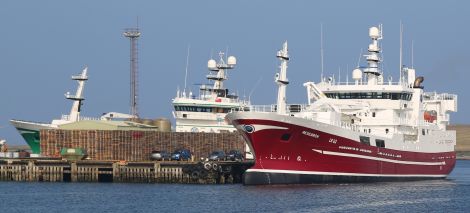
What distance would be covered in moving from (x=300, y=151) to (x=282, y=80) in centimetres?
496

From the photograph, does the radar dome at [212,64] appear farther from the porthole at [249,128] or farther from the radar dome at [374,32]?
the porthole at [249,128]

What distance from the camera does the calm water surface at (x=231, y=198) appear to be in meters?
68.5

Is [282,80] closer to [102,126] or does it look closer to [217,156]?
[217,156]

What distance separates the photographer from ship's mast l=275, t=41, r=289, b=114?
3095 inches

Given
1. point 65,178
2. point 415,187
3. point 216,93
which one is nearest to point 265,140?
point 415,187

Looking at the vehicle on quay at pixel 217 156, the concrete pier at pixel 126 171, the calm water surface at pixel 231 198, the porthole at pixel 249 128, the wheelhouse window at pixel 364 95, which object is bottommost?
the calm water surface at pixel 231 198

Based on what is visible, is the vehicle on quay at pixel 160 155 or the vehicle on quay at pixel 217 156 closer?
the vehicle on quay at pixel 217 156

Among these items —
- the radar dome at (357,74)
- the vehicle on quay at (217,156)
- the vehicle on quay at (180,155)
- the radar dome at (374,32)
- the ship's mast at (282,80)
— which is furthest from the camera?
the vehicle on quay at (180,155)

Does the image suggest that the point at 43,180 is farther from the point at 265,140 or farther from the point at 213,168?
the point at 265,140

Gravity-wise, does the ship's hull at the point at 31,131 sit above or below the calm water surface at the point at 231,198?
above

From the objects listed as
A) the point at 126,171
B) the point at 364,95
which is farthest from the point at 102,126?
the point at 364,95

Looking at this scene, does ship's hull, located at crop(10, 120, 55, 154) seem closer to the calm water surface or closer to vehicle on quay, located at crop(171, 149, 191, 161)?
vehicle on quay, located at crop(171, 149, 191, 161)

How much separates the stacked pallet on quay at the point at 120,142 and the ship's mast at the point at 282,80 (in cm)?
2239

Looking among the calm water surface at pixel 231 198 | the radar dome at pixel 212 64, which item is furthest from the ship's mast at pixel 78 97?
the calm water surface at pixel 231 198
